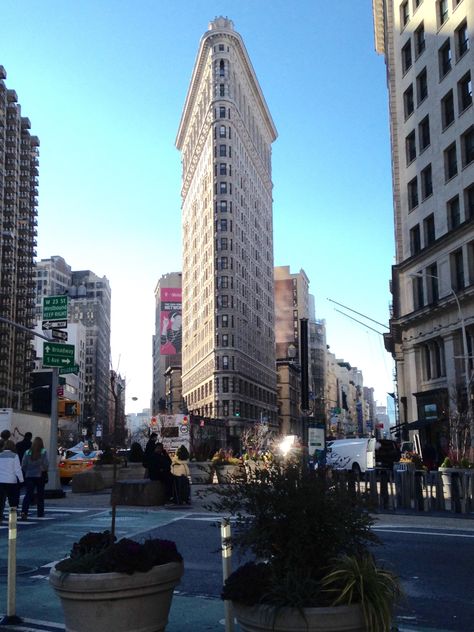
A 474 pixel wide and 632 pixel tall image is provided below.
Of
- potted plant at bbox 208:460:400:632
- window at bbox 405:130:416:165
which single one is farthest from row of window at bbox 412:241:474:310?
potted plant at bbox 208:460:400:632

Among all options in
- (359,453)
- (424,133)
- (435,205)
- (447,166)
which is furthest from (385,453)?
(424,133)

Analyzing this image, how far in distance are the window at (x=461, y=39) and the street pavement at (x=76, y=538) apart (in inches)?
1241

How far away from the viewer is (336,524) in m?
4.84

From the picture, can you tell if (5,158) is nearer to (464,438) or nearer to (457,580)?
(464,438)

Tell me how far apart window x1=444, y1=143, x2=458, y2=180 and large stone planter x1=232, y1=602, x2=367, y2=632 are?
3861cm

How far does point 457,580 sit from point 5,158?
11196 centimetres

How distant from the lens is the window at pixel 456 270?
38.9 m

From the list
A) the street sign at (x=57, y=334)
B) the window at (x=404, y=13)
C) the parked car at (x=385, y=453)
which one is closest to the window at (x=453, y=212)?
the parked car at (x=385, y=453)

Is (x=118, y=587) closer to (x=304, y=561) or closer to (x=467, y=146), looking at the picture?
(x=304, y=561)

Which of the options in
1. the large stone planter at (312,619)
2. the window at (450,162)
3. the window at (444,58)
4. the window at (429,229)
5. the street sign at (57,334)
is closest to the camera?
the large stone planter at (312,619)

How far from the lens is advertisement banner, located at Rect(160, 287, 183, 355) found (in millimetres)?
171875

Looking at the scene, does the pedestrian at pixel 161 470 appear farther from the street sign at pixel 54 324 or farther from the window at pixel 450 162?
the window at pixel 450 162

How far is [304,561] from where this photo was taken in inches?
184

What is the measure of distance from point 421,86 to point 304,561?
4456 cm
